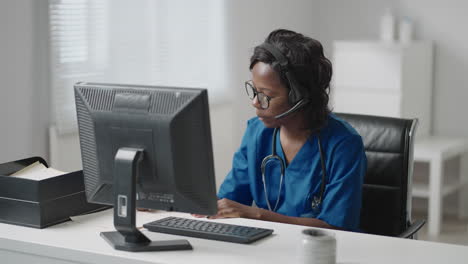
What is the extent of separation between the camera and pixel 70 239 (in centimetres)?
229

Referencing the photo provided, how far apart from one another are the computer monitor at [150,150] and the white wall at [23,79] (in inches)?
60.5

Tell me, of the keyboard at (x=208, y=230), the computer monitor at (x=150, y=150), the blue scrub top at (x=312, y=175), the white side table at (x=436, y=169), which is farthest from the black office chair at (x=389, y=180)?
the white side table at (x=436, y=169)

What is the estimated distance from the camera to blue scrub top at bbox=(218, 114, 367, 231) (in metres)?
2.54

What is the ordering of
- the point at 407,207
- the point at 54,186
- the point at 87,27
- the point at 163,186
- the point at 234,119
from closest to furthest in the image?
the point at 163,186 → the point at 54,186 → the point at 407,207 → the point at 87,27 → the point at 234,119

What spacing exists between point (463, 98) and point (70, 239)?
4.09m

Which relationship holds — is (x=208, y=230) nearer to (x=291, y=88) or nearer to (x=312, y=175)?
(x=312, y=175)

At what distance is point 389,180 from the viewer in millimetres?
2814

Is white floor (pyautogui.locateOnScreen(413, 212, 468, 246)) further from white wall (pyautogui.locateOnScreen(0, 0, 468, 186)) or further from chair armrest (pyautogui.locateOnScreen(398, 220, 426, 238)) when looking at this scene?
chair armrest (pyautogui.locateOnScreen(398, 220, 426, 238))

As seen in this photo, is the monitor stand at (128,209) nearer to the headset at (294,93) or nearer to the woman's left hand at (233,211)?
the woman's left hand at (233,211)

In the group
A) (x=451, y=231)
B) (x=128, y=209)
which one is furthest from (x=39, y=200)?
(x=451, y=231)

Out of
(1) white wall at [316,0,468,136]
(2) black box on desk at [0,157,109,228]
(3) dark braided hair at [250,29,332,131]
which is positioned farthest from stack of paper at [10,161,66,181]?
(1) white wall at [316,0,468,136]

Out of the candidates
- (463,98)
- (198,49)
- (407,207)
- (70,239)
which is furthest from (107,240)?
(463,98)

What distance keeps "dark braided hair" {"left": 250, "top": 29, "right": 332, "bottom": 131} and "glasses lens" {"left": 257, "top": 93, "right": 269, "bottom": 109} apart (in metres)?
0.08

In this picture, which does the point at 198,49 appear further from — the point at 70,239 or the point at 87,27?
the point at 70,239
